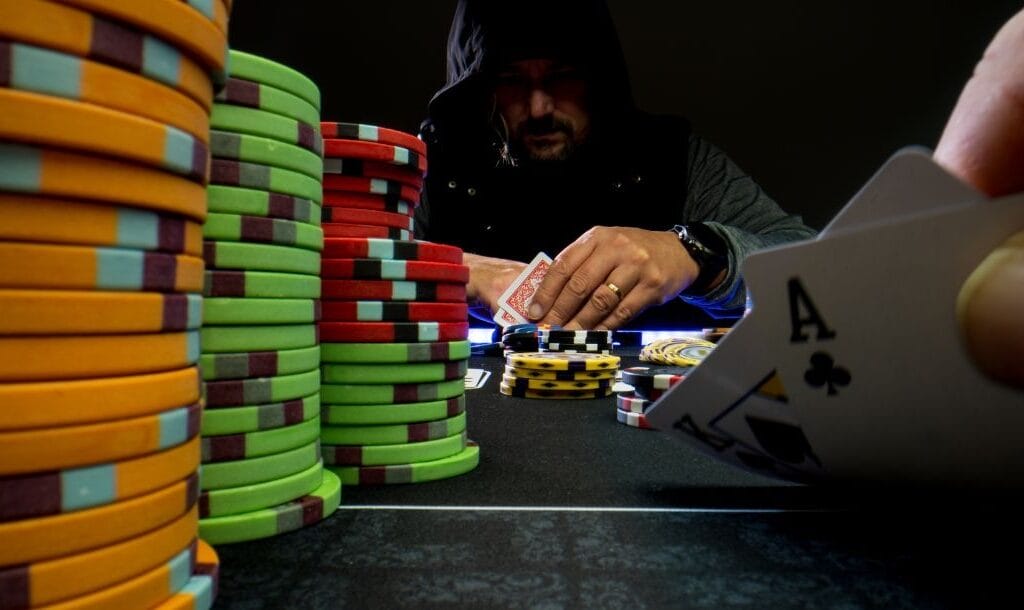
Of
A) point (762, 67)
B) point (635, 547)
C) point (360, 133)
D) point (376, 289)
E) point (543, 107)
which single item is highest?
point (762, 67)

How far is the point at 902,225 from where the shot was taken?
65cm

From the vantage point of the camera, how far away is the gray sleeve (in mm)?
3570

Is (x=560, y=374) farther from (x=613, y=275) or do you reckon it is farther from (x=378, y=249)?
(x=613, y=275)

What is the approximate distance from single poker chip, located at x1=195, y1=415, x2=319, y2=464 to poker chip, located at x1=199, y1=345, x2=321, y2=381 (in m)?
0.08

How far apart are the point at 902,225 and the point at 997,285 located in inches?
4.2

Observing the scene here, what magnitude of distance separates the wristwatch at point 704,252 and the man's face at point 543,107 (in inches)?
39.8

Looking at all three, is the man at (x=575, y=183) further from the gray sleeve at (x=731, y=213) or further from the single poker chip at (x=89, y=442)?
the single poker chip at (x=89, y=442)

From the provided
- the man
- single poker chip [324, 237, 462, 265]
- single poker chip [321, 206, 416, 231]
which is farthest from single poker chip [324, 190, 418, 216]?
the man

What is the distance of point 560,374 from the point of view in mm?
2027

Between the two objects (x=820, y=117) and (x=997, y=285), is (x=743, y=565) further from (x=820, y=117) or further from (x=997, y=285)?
(x=820, y=117)

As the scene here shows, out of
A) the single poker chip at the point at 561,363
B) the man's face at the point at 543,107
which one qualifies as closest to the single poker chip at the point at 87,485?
the single poker chip at the point at 561,363

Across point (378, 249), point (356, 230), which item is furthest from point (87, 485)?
point (356, 230)

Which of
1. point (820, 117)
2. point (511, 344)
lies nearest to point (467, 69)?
point (511, 344)

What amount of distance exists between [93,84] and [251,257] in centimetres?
38
